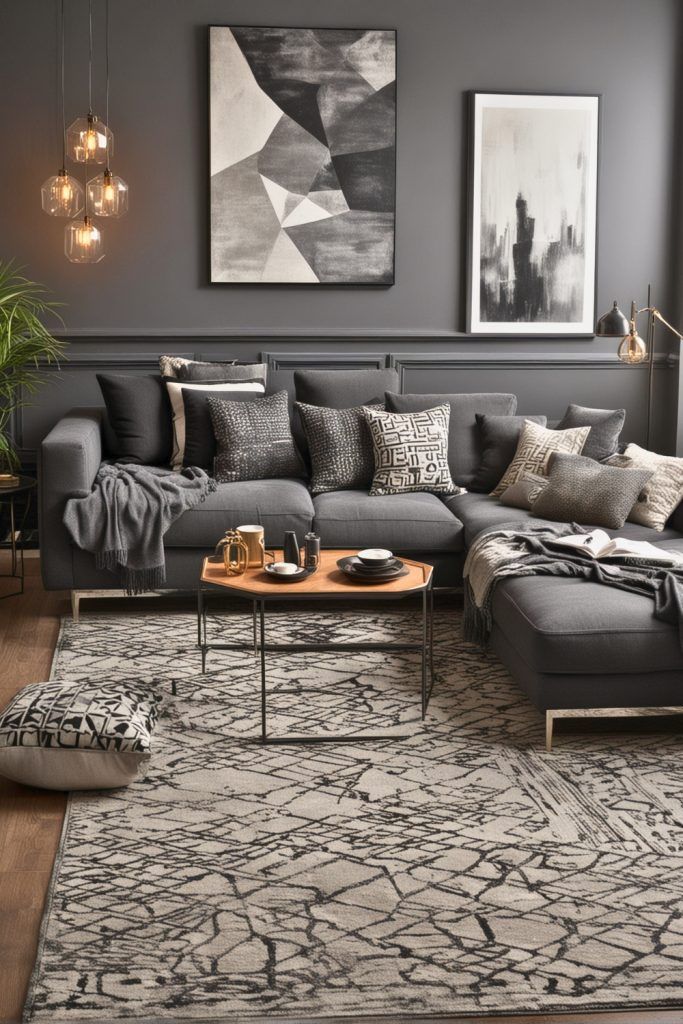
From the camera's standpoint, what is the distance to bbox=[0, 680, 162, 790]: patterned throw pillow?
3.25 meters

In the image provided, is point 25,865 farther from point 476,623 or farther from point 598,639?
point 476,623

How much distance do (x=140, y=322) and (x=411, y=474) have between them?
1.77 meters

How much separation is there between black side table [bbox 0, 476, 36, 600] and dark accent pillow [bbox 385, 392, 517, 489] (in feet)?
5.96

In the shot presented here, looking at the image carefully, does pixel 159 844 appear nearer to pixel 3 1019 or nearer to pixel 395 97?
pixel 3 1019

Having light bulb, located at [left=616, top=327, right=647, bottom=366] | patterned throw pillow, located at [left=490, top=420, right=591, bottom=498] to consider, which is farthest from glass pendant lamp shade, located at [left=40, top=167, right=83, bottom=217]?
light bulb, located at [left=616, top=327, right=647, bottom=366]

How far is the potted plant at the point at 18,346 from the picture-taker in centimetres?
562

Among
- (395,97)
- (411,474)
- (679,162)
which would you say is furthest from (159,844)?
(679,162)

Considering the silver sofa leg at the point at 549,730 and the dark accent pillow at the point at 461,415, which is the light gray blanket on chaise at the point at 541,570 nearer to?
the silver sofa leg at the point at 549,730

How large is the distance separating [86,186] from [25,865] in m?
4.06

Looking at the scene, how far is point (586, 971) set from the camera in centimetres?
244

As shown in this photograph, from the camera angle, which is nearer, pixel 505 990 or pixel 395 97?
pixel 505 990

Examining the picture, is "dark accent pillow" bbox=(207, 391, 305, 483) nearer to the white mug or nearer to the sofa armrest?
the sofa armrest

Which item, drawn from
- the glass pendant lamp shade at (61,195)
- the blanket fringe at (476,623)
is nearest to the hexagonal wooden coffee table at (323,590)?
the blanket fringe at (476,623)

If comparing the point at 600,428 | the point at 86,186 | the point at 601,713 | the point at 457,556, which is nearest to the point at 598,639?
the point at 601,713
